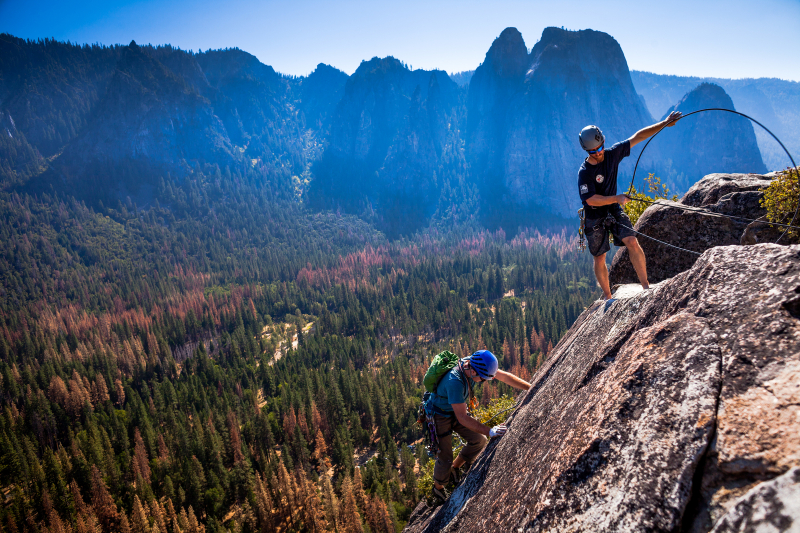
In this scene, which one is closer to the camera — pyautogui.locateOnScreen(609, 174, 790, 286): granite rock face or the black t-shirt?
the black t-shirt

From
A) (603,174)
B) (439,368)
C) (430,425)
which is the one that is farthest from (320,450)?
(603,174)

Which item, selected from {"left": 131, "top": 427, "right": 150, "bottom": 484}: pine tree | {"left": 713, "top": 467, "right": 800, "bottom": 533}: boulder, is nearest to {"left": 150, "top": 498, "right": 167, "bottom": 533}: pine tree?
{"left": 131, "top": 427, "right": 150, "bottom": 484}: pine tree

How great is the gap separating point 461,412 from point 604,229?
5840mm

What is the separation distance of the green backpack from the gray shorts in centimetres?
450

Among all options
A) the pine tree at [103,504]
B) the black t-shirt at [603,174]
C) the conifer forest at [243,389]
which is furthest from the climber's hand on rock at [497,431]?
the pine tree at [103,504]

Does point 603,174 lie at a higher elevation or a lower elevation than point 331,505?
higher

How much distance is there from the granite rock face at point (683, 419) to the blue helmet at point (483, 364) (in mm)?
1981

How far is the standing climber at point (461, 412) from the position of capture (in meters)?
9.42

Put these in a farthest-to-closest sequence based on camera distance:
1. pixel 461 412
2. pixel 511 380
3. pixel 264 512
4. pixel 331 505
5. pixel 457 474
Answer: pixel 264 512 < pixel 331 505 < pixel 457 474 < pixel 511 380 < pixel 461 412

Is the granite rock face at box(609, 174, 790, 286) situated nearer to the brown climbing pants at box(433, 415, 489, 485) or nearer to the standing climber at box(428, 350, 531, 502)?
the standing climber at box(428, 350, 531, 502)

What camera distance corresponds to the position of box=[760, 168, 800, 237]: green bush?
29.5 feet

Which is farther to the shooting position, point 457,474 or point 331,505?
point 331,505

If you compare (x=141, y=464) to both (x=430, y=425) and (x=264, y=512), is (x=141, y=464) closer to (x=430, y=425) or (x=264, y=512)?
(x=264, y=512)

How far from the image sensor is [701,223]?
12.2 m
